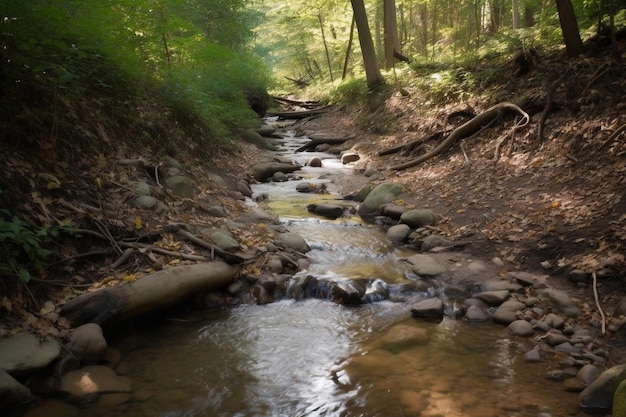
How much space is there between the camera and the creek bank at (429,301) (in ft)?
12.1

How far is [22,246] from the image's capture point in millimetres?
3990

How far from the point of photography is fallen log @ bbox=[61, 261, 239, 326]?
4.11 meters

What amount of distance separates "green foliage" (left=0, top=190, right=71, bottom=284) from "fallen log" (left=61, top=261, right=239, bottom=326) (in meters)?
0.52

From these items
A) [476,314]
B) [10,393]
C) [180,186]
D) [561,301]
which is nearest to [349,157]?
[180,186]

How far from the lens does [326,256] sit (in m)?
6.77

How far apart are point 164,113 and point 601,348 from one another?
7613mm

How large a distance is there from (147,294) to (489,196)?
5.83 m

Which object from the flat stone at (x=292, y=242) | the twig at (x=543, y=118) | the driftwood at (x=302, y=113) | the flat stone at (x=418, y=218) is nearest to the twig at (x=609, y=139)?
the twig at (x=543, y=118)

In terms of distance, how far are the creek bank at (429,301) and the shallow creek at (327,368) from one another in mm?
150

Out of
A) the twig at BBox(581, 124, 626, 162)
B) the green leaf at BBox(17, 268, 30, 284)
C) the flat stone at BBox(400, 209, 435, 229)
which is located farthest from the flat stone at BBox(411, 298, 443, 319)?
the green leaf at BBox(17, 268, 30, 284)

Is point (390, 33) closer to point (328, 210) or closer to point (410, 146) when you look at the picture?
point (410, 146)

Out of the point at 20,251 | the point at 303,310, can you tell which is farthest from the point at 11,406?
the point at 303,310

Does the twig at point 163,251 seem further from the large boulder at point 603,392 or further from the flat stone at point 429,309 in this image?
the large boulder at point 603,392

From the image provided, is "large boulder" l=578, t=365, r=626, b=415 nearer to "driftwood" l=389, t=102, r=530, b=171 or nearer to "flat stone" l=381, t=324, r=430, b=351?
"flat stone" l=381, t=324, r=430, b=351
